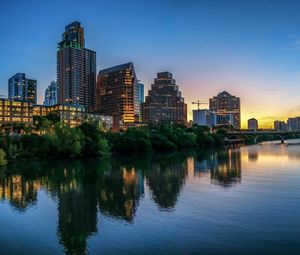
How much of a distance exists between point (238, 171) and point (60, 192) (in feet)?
94.2

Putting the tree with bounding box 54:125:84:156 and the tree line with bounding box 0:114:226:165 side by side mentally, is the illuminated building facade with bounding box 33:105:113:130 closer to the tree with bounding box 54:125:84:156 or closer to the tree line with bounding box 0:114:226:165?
the tree line with bounding box 0:114:226:165

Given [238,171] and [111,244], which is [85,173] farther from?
[111,244]

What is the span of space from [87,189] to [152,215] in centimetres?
1462

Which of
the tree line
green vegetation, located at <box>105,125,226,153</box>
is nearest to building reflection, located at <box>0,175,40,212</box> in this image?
the tree line

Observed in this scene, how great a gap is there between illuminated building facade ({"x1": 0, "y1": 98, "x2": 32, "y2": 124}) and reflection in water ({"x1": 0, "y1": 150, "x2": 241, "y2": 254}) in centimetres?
10787

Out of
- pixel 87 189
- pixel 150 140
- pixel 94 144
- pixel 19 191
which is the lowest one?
pixel 19 191

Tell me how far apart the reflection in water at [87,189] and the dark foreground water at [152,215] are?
9 centimetres

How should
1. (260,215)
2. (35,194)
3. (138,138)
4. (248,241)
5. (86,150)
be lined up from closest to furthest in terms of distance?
1. (248,241)
2. (260,215)
3. (35,194)
4. (86,150)
5. (138,138)

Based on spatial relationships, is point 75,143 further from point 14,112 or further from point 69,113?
point 69,113

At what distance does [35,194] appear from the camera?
37969 mm

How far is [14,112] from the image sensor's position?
166 metres

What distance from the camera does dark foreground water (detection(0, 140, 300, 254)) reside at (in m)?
20.7

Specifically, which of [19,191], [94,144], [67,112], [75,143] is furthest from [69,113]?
[19,191]

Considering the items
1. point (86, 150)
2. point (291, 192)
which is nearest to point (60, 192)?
point (291, 192)
